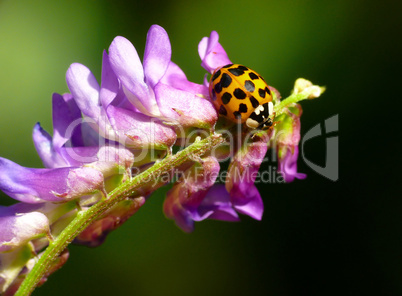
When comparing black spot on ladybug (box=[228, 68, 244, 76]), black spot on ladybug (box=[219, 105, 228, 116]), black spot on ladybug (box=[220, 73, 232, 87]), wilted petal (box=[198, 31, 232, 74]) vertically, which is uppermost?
→ wilted petal (box=[198, 31, 232, 74])

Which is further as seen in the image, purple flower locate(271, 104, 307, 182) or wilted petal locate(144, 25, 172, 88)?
purple flower locate(271, 104, 307, 182)

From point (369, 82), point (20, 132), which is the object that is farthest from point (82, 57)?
point (369, 82)

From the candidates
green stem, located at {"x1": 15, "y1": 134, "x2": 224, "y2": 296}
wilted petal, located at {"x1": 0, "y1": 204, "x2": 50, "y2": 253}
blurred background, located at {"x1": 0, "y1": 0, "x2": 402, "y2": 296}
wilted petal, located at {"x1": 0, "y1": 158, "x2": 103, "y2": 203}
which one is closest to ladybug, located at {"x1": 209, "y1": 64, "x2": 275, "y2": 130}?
green stem, located at {"x1": 15, "y1": 134, "x2": 224, "y2": 296}

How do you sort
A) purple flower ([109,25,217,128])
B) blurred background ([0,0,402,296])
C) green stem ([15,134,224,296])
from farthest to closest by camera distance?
blurred background ([0,0,402,296])
purple flower ([109,25,217,128])
green stem ([15,134,224,296])

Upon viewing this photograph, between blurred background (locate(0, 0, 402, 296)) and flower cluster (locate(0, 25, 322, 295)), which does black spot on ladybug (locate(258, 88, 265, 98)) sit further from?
blurred background (locate(0, 0, 402, 296))

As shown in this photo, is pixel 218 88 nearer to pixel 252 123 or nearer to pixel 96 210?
pixel 252 123

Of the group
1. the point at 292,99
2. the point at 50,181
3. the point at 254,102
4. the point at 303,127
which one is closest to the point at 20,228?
the point at 50,181
